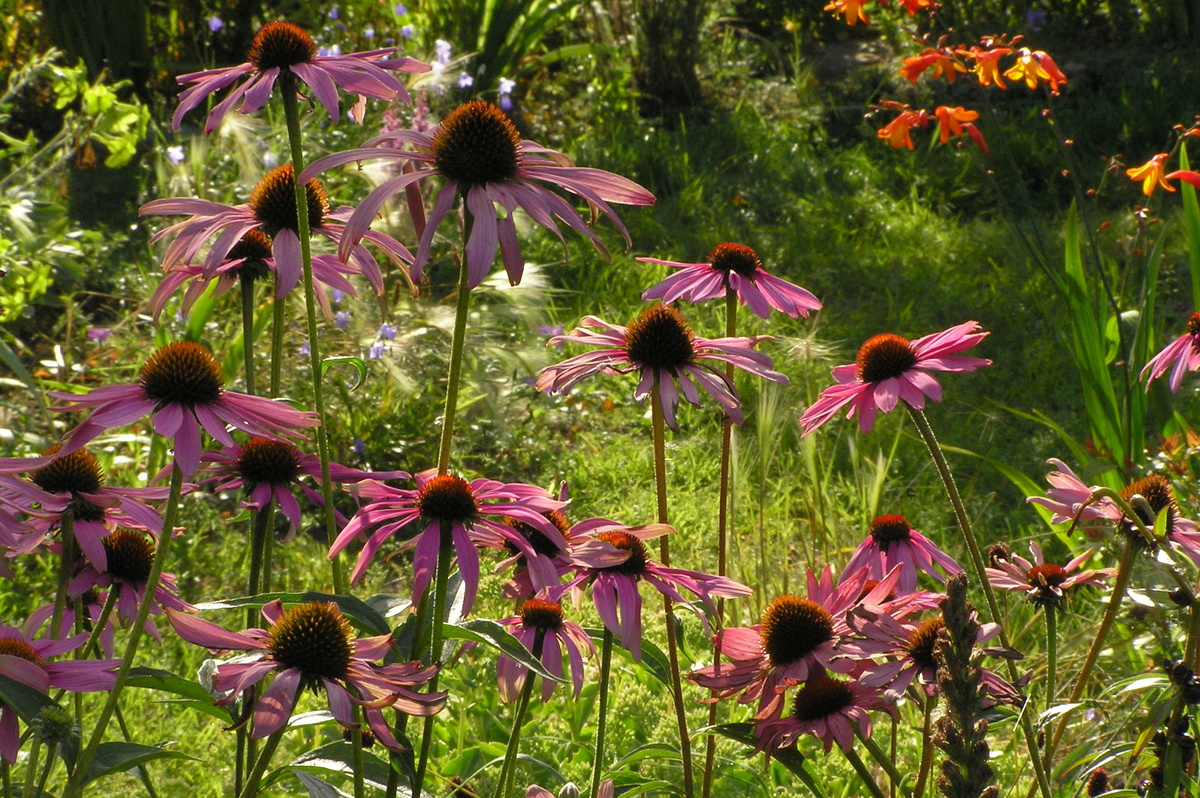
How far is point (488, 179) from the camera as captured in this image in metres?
1.21

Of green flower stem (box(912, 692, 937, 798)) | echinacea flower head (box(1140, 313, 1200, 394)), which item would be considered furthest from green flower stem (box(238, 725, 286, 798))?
echinacea flower head (box(1140, 313, 1200, 394))

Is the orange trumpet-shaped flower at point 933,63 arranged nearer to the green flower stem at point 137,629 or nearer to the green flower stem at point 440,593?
the green flower stem at point 440,593

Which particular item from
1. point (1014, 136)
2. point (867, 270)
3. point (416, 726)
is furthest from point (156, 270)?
point (1014, 136)

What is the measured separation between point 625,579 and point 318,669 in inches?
14.8

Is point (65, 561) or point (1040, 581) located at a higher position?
point (65, 561)

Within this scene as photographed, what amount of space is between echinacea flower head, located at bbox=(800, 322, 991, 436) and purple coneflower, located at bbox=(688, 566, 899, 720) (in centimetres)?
23

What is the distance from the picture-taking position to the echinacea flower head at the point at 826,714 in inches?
52.7

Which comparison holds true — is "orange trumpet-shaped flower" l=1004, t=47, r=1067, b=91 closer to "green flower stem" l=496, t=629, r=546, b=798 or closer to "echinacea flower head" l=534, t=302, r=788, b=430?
"echinacea flower head" l=534, t=302, r=788, b=430

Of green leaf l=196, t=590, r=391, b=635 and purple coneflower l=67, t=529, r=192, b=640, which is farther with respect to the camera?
purple coneflower l=67, t=529, r=192, b=640

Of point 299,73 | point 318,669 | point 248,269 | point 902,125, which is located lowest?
point 318,669

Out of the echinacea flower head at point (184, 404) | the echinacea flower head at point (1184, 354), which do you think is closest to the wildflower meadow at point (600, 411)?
the echinacea flower head at point (184, 404)

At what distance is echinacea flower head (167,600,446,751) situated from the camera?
1.07 m

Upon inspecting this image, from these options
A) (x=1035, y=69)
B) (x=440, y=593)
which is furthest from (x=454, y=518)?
(x=1035, y=69)

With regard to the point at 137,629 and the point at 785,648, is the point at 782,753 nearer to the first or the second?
the point at 785,648
